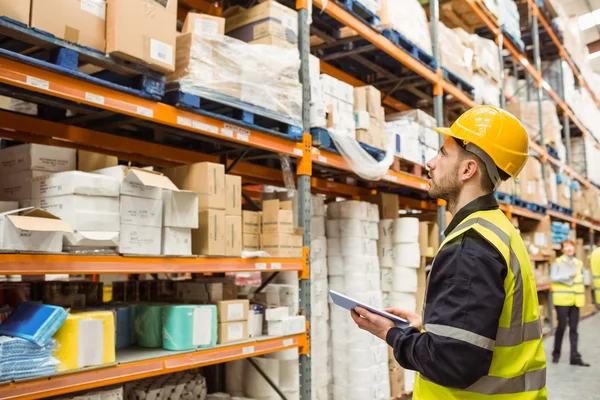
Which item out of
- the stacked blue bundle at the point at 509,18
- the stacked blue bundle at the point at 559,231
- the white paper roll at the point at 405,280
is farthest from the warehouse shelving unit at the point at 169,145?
the stacked blue bundle at the point at 559,231

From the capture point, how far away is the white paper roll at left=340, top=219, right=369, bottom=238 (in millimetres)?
5324

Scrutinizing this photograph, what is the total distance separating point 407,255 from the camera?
Answer: 585 centimetres

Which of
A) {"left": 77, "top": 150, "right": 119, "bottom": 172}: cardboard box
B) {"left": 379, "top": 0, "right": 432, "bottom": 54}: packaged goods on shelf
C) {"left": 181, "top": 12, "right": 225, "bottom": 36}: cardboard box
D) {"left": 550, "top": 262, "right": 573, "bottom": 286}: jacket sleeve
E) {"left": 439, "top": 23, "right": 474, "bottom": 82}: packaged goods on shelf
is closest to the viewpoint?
{"left": 77, "top": 150, "right": 119, "bottom": 172}: cardboard box

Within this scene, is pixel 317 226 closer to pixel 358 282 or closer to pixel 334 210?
pixel 334 210

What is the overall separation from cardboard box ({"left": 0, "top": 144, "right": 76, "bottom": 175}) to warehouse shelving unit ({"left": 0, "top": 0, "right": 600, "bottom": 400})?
311 millimetres

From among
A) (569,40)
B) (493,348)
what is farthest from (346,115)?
(569,40)

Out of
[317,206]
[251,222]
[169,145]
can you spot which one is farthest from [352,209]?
[169,145]

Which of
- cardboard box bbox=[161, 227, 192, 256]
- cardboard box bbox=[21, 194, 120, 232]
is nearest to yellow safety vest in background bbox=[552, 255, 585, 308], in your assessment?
cardboard box bbox=[161, 227, 192, 256]

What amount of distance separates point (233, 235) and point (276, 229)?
48cm

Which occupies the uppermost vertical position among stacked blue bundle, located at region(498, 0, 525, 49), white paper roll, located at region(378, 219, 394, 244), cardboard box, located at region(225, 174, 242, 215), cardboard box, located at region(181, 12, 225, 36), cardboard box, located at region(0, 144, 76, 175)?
stacked blue bundle, located at region(498, 0, 525, 49)

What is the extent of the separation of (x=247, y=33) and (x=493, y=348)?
315 centimetres

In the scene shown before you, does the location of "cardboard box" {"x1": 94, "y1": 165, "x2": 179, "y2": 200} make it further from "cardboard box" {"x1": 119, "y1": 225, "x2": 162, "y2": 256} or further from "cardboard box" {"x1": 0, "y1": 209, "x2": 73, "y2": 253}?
"cardboard box" {"x1": 0, "y1": 209, "x2": 73, "y2": 253}

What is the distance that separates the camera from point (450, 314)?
176 centimetres

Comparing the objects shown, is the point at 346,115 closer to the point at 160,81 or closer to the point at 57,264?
the point at 160,81
